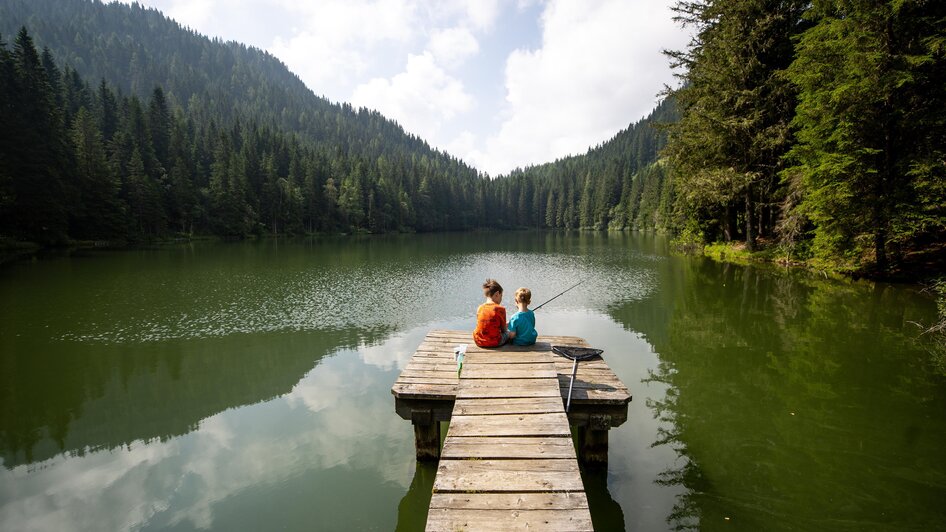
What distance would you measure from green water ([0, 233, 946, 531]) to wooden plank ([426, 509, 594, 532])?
2.17 m

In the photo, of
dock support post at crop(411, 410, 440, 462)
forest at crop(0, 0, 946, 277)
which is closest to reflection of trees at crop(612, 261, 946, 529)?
dock support post at crop(411, 410, 440, 462)

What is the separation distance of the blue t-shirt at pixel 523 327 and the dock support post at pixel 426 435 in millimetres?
1919

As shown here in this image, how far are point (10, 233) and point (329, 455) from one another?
153 ft

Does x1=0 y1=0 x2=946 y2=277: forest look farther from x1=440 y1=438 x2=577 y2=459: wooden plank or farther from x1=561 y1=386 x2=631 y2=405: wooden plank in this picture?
x1=440 y1=438 x2=577 y2=459: wooden plank

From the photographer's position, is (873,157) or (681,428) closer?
(681,428)

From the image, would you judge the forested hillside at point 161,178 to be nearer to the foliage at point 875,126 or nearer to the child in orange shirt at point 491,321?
the child in orange shirt at point 491,321

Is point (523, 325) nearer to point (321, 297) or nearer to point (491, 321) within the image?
point (491, 321)

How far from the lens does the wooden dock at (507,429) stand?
3.57m

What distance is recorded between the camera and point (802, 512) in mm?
5152

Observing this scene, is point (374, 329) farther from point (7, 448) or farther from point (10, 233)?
point (10, 233)

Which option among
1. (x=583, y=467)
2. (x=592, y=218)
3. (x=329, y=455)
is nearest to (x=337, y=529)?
(x=329, y=455)

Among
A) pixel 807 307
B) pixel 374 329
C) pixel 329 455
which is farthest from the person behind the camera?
pixel 807 307

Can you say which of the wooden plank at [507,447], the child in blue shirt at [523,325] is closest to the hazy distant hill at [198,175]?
the child in blue shirt at [523,325]

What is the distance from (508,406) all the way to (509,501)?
165 cm
